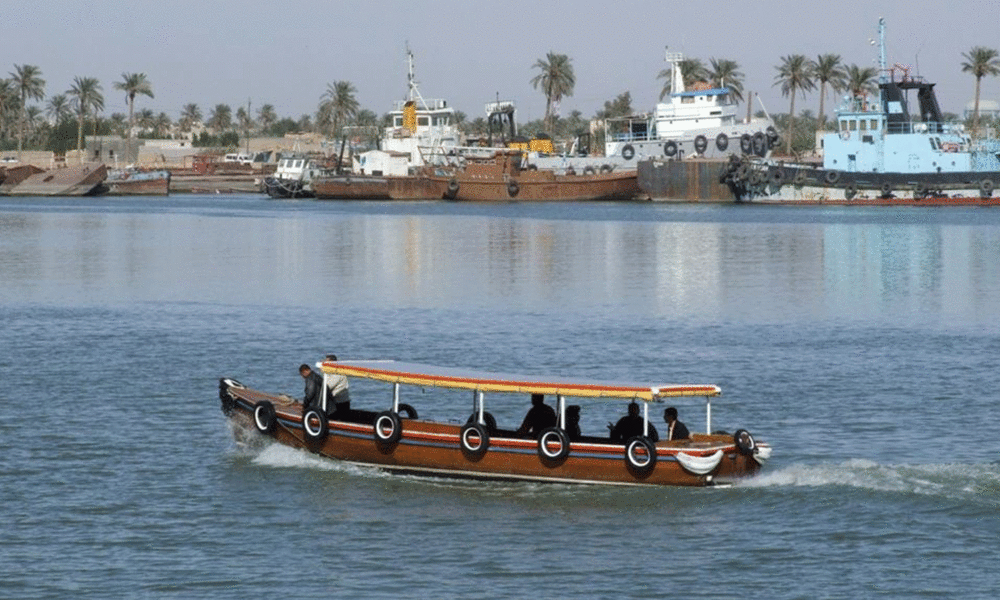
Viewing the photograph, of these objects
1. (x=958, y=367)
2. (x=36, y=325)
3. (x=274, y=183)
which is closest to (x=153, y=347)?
(x=36, y=325)

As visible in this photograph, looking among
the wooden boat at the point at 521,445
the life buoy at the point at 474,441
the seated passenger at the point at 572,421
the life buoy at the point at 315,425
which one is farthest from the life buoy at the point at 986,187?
the life buoy at the point at 474,441

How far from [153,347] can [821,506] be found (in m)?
23.4

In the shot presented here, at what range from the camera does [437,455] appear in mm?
26328

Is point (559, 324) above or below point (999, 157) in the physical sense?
below

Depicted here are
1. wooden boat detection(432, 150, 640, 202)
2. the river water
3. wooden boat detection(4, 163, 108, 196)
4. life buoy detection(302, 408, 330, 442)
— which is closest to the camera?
the river water

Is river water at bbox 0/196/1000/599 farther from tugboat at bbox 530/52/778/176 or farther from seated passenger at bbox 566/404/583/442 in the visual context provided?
tugboat at bbox 530/52/778/176

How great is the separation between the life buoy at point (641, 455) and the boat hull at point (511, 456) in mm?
55

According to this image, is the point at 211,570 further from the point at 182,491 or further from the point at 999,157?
the point at 999,157

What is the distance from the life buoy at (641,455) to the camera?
2511 cm

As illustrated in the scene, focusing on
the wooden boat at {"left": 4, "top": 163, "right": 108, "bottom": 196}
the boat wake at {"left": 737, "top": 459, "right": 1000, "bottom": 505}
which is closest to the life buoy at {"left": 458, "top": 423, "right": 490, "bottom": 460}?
the boat wake at {"left": 737, "top": 459, "right": 1000, "bottom": 505}

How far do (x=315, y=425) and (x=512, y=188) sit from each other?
370ft

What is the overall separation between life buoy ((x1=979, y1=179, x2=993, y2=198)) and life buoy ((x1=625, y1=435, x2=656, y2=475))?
10047 cm

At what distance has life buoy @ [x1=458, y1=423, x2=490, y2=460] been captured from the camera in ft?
84.7

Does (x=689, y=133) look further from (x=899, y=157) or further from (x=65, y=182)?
(x=65, y=182)
